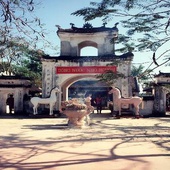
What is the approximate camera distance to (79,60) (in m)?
17.5

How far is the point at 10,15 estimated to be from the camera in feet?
16.6

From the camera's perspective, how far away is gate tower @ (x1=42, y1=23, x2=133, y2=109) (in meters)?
Result: 17.0

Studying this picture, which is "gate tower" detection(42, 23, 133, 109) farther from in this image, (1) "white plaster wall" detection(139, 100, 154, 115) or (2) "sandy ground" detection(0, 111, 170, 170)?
(2) "sandy ground" detection(0, 111, 170, 170)

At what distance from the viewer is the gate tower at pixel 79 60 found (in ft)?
55.7

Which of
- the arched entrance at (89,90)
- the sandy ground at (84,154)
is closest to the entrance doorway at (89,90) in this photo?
the arched entrance at (89,90)


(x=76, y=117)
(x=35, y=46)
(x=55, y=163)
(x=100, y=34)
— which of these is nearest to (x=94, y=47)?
(x=100, y=34)

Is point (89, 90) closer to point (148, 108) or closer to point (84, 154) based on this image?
point (148, 108)

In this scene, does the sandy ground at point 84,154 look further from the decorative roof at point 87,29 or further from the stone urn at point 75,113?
the decorative roof at point 87,29

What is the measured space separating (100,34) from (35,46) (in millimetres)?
13239

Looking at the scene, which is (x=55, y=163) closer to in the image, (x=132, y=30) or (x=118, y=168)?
(x=118, y=168)

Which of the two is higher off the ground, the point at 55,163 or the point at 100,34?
the point at 100,34

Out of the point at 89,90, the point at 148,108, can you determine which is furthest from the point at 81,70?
the point at 89,90

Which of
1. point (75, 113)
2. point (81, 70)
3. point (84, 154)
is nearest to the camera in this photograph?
point (84, 154)

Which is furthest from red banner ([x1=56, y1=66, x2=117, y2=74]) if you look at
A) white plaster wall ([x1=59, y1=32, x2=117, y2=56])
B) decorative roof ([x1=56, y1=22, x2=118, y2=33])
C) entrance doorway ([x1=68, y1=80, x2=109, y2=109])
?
entrance doorway ([x1=68, y1=80, x2=109, y2=109])
